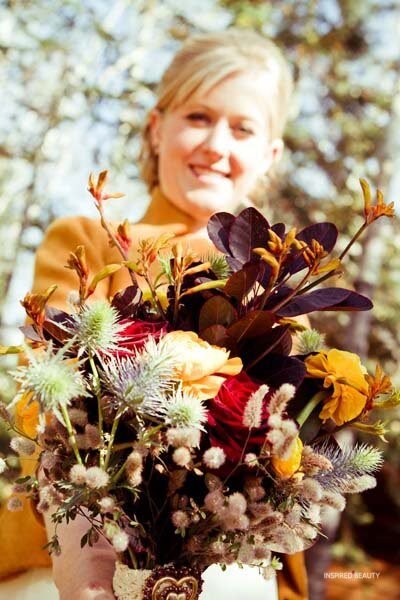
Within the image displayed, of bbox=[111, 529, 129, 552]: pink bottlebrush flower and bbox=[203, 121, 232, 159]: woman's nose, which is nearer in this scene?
bbox=[111, 529, 129, 552]: pink bottlebrush flower

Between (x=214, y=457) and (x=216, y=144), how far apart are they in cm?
86

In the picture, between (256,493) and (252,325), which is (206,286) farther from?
(256,493)

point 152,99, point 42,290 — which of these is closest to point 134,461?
point 42,290

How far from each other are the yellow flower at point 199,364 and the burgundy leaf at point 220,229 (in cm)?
14

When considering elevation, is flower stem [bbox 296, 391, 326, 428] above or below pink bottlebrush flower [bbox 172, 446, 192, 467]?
below

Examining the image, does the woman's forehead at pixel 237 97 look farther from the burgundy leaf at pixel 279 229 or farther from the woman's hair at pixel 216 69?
the burgundy leaf at pixel 279 229

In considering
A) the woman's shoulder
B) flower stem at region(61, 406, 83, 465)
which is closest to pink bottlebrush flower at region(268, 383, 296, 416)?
flower stem at region(61, 406, 83, 465)

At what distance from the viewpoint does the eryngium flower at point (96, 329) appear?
0.76 m

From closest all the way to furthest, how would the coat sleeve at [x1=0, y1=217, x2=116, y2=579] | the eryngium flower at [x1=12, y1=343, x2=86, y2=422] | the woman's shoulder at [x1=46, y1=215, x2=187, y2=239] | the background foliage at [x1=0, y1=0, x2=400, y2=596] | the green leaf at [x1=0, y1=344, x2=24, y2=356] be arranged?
the eryngium flower at [x1=12, y1=343, x2=86, y2=422]
the green leaf at [x1=0, y1=344, x2=24, y2=356]
the coat sleeve at [x1=0, y1=217, x2=116, y2=579]
the woman's shoulder at [x1=46, y1=215, x2=187, y2=239]
the background foliage at [x1=0, y1=0, x2=400, y2=596]

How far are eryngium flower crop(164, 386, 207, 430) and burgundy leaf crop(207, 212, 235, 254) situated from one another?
0.23 metres

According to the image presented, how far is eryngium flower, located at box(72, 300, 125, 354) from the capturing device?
0.76m

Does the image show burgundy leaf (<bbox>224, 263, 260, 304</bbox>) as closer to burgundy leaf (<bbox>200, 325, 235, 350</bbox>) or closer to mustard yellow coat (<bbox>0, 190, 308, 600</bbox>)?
burgundy leaf (<bbox>200, 325, 235, 350</bbox>)

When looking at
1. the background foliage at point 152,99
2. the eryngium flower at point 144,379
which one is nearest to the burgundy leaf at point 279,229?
the eryngium flower at point 144,379

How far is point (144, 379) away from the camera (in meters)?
0.75
